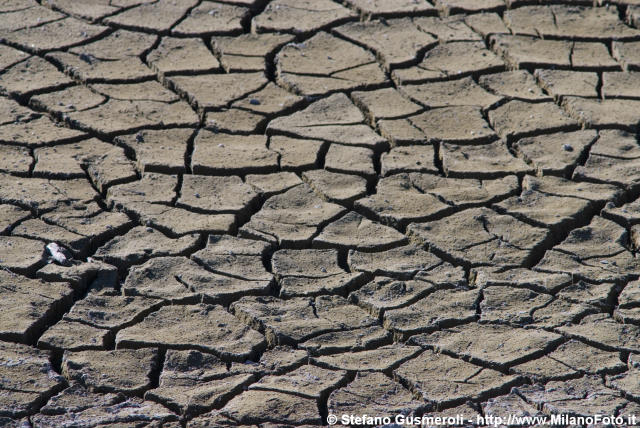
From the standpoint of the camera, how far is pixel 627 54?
15.0ft

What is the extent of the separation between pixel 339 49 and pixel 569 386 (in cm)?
240

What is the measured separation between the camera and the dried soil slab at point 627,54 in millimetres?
4508

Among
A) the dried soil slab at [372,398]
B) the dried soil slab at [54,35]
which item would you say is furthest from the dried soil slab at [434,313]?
the dried soil slab at [54,35]

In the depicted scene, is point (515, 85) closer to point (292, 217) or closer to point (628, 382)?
point (292, 217)

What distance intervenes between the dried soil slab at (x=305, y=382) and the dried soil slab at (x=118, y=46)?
229cm

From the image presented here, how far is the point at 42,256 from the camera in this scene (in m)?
3.21

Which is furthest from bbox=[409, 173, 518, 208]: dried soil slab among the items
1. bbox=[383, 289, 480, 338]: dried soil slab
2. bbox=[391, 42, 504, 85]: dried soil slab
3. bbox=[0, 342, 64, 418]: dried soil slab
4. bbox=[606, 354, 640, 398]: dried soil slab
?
bbox=[0, 342, 64, 418]: dried soil slab

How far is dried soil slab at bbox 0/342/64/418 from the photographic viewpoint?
2627mm

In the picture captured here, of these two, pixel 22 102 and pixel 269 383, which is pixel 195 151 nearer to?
pixel 22 102

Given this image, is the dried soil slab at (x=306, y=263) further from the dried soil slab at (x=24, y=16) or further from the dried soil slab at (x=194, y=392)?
the dried soil slab at (x=24, y=16)

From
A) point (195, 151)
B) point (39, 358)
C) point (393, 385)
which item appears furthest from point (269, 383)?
point (195, 151)

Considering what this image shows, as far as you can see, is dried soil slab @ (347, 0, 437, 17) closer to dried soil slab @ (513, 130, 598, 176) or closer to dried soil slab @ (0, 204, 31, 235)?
dried soil slab @ (513, 130, 598, 176)

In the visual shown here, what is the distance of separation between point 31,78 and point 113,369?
6.58ft

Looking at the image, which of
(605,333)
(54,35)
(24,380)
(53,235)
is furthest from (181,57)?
(605,333)
